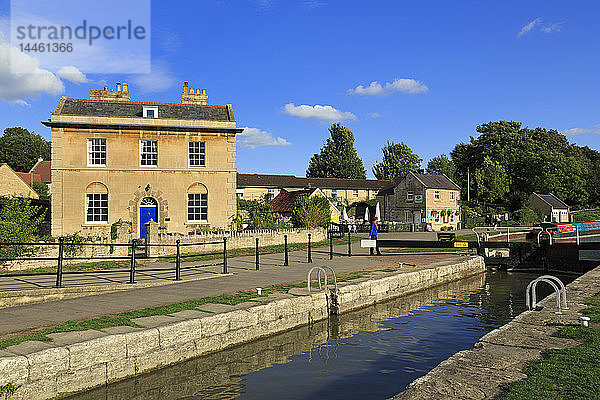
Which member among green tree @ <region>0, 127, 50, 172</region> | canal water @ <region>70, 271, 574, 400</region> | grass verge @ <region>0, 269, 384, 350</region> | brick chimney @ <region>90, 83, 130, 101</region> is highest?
green tree @ <region>0, 127, 50, 172</region>

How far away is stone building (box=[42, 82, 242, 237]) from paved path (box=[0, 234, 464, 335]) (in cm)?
870

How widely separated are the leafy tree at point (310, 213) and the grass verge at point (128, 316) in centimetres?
1762

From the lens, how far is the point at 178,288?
1233 cm

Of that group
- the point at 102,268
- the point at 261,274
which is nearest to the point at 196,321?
the point at 261,274

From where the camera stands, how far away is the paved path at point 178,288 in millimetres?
8688

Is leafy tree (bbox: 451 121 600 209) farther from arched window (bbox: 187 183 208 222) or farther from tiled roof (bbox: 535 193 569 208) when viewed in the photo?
arched window (bbox: 187 183 208 222)

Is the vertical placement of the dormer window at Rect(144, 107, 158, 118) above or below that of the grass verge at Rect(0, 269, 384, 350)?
above

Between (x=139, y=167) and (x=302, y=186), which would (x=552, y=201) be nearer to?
(x=302, y=186)

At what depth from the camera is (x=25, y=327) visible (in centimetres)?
772

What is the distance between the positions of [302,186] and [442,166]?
3776cm

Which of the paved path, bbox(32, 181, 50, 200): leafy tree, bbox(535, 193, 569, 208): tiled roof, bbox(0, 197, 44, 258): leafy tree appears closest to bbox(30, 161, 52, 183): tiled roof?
bbox(32, 181, 50, 200): leafy tree

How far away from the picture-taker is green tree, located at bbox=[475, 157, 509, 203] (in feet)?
220

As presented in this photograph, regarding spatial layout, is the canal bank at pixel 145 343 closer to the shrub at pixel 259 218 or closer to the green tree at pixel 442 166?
the shrub at pixel 259 218

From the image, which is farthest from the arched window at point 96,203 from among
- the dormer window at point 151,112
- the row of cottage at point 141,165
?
the dormer window at point 151,112
